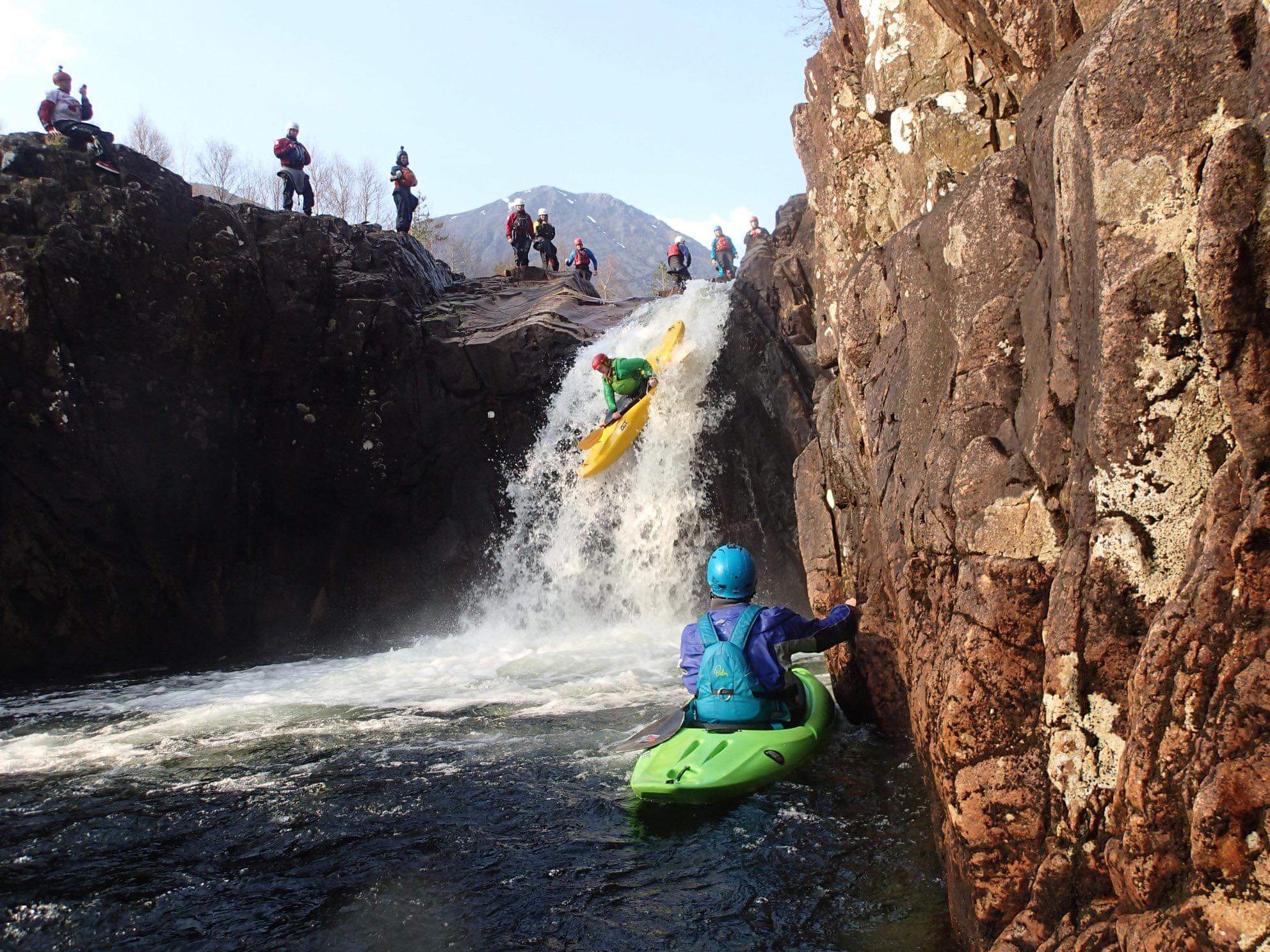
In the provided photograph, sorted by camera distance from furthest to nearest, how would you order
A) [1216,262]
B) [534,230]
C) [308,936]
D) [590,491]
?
[534,230], [590,491], [308,936], [1216,262]

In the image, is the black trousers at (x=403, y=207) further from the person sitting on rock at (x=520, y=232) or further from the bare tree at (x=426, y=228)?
the bare tree at (x=426, y=228)

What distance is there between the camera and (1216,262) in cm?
194

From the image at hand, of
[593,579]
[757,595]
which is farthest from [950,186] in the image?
[593,579]

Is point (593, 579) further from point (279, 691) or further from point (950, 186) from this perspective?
point (950, 186)

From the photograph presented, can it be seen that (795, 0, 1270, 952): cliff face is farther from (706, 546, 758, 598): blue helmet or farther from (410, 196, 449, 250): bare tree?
(410, 196, 449, 250): bare tree

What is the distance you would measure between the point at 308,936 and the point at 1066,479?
9.97 ft

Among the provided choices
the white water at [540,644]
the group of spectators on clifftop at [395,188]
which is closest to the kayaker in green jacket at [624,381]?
the white water at [540,644]

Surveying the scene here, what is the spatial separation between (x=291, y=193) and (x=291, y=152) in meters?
0.60

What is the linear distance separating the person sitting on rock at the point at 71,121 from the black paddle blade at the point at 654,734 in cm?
975

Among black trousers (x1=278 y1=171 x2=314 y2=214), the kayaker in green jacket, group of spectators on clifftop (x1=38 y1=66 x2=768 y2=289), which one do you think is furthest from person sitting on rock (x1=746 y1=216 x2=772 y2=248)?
black trousers (x1=278 y1=171 x2=314 y2=214)

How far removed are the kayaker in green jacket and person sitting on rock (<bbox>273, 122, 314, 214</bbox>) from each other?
18.6 feet

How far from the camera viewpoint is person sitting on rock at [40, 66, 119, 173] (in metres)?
10.5

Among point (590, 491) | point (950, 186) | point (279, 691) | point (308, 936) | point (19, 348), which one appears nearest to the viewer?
point (308, 936)

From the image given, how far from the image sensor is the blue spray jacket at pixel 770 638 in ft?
15.2
